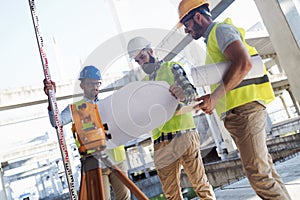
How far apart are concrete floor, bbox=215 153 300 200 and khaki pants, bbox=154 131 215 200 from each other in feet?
2.19

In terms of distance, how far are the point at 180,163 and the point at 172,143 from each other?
0.16m

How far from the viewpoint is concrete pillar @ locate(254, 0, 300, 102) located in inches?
74.7

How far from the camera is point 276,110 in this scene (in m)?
18.3

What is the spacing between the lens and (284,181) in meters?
2.37

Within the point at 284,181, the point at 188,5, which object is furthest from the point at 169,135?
the point at 284,181

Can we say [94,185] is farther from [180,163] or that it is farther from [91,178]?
[180,163]

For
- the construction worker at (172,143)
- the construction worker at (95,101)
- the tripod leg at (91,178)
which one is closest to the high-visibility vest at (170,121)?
the construction worker at (172,143)

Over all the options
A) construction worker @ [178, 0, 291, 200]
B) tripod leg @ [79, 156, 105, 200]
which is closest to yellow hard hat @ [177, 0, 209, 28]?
construction worker @ [178, 0, 291, 200]

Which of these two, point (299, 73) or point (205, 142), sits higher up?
point (299, 73)

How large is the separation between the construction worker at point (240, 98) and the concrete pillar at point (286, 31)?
0.72m

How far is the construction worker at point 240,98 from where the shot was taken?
1.25 metres

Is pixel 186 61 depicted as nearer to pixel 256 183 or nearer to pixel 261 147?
pixel 261 147

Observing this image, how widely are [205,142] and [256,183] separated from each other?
562 millimetres

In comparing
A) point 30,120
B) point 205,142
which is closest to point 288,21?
point 205,142
